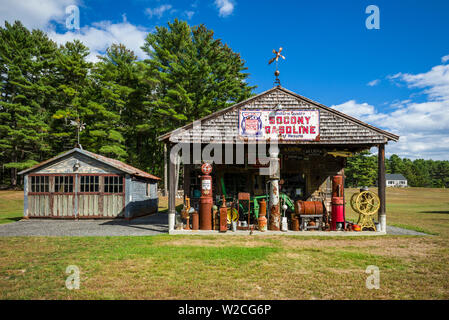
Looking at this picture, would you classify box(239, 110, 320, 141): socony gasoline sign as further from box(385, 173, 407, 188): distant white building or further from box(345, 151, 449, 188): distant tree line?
box(385, 173, 407, 188): distant white building

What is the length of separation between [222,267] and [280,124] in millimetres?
6813

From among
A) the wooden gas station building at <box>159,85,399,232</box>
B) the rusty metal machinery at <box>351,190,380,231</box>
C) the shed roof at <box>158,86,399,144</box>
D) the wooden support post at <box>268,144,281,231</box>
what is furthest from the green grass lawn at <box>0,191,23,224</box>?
the rusty metal machinery at <box>351,190,380,231</box>

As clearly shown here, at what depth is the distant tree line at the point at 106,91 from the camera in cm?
3044

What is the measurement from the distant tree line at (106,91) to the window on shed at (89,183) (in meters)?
15.5

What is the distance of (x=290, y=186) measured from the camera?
13.3 metres

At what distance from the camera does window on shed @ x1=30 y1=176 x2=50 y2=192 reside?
14688mm

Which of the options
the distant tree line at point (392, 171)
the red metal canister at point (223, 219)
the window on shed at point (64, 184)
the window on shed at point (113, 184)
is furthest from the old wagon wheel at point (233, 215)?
the distant tree line at point (392, 171)

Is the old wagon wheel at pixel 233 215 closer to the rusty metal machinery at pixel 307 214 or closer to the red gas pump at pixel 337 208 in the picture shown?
the rusty metal machinery at pixel 307 214

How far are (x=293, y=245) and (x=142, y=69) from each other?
109 ft

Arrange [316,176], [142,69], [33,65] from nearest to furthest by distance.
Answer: [316,176], [33,65], [142,69]

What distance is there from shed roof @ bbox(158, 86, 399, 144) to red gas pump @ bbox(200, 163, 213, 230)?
128 cm

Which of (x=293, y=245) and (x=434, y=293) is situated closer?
(x=434, y=293)
